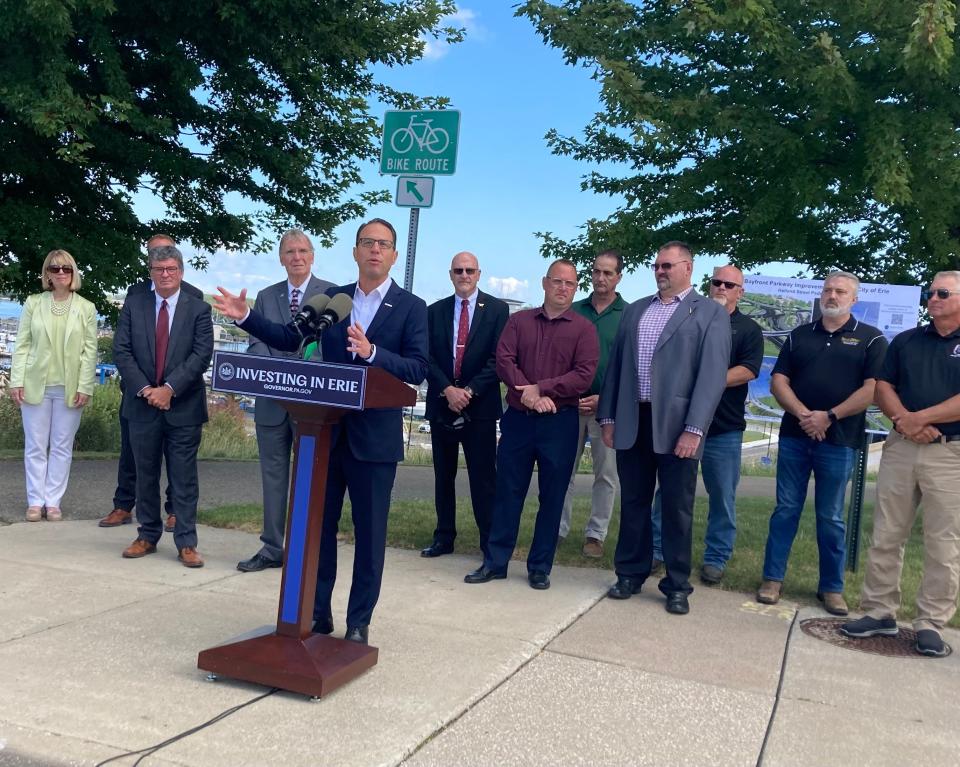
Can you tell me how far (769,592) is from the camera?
603 cm

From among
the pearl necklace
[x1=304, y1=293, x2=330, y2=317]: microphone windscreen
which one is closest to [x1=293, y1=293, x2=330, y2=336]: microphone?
[x1=304, y1=293, x2=330, y2=317]: microphone windscreen

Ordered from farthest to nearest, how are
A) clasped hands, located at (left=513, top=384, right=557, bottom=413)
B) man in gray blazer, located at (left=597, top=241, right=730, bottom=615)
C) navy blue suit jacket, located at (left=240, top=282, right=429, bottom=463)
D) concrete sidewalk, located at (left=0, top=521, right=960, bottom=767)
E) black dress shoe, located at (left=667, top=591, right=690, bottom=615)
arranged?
clasped hands, located at (left=513, top=384, right=557, bottom=413) → man in gray blazer, located at (left=597, top=241, right=730, bottom=615) → black dress shoe, located at (left=667, top=591, right=690, bottom=615) → navy blue suit jacket, located at (left=240, top=282, right=429, bottom=463) → concrete sidewalk, located at (left=0, top=521, right=960, bottom=767)

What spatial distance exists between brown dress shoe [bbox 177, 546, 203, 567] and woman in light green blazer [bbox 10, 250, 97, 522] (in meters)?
1.86

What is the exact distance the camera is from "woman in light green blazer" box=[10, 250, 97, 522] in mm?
7492

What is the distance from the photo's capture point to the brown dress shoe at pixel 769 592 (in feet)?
19.6

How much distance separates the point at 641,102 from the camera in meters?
10.4

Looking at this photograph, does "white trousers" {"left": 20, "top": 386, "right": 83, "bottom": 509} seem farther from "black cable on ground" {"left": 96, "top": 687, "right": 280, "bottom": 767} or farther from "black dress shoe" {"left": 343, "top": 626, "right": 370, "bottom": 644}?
"black cable on ground" {"left": 96, "top": 687, "right": 280, "bottom": 767}

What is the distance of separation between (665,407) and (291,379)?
264 cm

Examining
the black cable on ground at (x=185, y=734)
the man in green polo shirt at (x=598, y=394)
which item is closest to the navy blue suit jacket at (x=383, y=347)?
the black cable on ground at (x=185, y=734)

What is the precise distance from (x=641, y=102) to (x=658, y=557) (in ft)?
18.4

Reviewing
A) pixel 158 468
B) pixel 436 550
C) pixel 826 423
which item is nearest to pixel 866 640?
pixel 826 423

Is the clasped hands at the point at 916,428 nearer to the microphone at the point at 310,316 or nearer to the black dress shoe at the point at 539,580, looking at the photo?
the black dress shoe at the point at 539,580

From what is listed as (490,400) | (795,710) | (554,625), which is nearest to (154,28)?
(490,400)

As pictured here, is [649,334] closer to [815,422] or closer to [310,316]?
[815,422]
